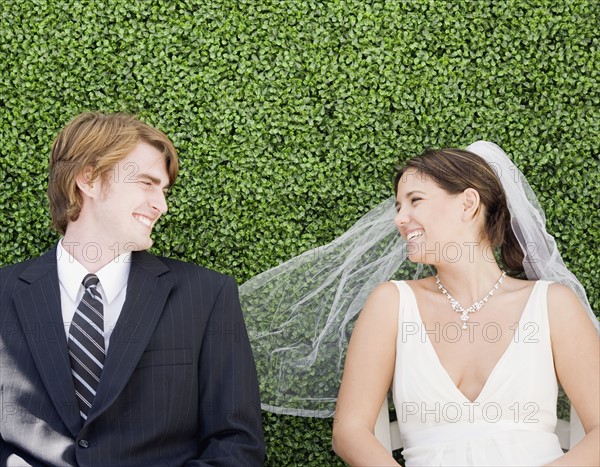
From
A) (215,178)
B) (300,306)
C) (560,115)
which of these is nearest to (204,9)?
(215,178)

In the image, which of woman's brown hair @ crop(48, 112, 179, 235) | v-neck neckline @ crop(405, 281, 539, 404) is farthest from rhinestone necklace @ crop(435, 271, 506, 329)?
woman's brown hair @ crop(48, 112, 179, 235)

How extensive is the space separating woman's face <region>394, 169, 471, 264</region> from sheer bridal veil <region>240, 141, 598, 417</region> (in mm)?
303

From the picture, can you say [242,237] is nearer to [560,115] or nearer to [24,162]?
[24,162]

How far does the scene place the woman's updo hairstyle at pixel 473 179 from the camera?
10.0 ft

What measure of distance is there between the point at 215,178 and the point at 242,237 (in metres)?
0.29

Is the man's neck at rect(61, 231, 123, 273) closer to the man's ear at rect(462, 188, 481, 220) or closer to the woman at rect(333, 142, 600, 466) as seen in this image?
the woman at rect(333, 142, 600, 466)

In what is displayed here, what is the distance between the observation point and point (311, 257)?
352 cm

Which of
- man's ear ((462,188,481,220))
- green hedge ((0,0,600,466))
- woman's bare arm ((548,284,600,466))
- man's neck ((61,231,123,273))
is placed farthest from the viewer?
green hedge ((0,0,600,466))

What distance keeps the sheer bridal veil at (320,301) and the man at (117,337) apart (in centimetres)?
48

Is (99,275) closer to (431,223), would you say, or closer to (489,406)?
(431,223)

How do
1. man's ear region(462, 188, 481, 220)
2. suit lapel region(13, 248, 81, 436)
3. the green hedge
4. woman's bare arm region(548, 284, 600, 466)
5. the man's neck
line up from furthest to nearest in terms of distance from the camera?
the green hedge → man's ear region(462, 188, 481, 220) → the man's neck → woman's bare arm region(548, 284, 600, 466) → suit lapel region(13, 248, 81, 436)

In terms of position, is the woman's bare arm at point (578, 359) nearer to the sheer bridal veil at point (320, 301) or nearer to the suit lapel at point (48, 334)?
the sheer bridal veil at point (320, 301)

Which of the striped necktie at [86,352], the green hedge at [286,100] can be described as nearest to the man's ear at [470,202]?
the green hedge at [286,100]

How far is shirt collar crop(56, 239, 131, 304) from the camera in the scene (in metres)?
2.82
